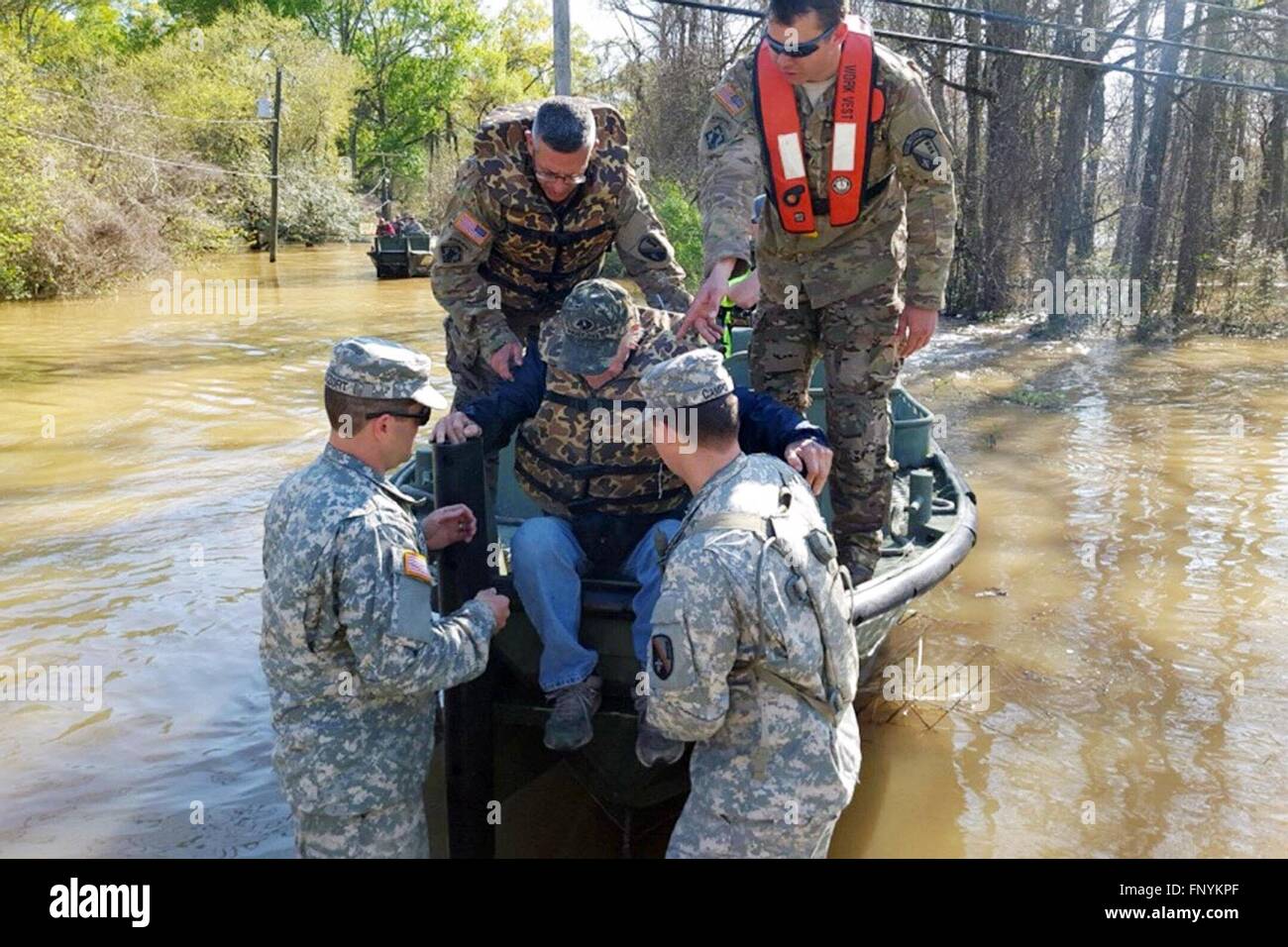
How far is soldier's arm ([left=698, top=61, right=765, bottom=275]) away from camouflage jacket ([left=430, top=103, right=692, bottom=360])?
0.73 metres

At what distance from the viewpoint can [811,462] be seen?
3246 mm

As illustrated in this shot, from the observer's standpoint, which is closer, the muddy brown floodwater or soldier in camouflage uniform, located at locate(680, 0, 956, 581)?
soldier in camouflage uniform, located at locate(680, 0, 956, 581)

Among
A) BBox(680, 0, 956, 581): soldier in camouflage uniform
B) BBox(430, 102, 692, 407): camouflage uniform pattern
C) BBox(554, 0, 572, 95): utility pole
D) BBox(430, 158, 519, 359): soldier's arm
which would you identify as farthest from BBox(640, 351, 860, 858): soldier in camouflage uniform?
BBox(554, 0, 572, 95): utility pole

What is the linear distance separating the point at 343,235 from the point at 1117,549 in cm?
3654

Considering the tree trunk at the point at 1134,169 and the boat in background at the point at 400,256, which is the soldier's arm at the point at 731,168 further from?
the boat in background at the point at 400,256

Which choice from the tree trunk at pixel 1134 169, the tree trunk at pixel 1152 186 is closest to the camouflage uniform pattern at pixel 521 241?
the tree trunk at pixel 1134 169

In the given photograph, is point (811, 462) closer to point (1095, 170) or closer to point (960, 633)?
point (960, 633)

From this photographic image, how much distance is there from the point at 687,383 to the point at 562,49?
7330 millimetres

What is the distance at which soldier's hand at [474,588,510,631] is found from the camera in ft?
10.1

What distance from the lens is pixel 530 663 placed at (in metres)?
3.74

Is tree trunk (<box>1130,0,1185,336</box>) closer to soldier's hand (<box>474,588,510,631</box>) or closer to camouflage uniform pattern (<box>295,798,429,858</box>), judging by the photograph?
soldier's hand (<box>474,588,510,631</box>)

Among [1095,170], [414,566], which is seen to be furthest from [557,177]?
[1095,170]

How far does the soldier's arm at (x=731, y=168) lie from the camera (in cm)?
405
